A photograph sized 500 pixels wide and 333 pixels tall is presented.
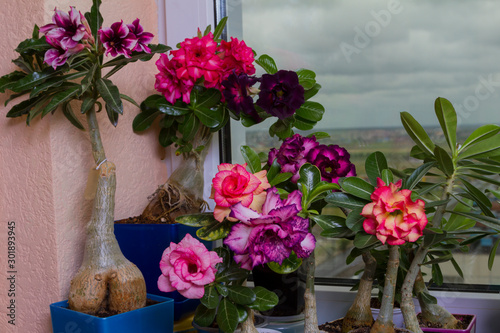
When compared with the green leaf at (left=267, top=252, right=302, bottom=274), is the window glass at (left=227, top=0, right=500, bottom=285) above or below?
above

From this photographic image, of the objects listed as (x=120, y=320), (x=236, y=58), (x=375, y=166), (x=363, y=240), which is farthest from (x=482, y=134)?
(x=120, y=320)

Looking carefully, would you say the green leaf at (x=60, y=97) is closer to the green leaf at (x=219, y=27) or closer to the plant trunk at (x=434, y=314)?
the green leaf at (x=219, y=27)

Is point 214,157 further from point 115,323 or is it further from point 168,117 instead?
point 115,323

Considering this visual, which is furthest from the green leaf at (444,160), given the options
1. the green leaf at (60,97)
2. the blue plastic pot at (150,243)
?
the green leaf at (60,97)

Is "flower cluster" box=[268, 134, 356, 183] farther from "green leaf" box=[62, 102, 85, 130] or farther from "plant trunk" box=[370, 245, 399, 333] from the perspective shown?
"green leaf" box=[62, 102, 85, 130]

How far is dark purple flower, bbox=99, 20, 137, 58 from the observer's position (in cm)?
98

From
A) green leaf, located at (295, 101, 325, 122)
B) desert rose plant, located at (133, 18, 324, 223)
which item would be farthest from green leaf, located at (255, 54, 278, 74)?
green leaf, located at (295, 101, 325, 122)

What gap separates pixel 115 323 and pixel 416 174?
2.03 feet

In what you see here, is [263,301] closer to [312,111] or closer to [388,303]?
[388,303]

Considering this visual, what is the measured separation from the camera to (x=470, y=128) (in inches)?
46.8

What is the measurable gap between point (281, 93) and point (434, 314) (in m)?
0.56

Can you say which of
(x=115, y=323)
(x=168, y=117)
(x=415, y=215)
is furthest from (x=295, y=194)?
(x=168, y=117)

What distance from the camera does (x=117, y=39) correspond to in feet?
3.27

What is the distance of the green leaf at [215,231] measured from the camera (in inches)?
34.4
